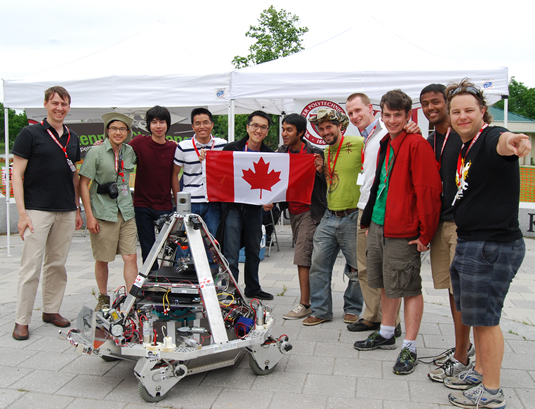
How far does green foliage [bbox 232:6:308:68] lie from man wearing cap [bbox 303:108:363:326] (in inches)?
875

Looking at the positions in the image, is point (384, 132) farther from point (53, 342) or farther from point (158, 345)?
point (53, 342)

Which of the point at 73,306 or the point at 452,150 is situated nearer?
the point at 452,150

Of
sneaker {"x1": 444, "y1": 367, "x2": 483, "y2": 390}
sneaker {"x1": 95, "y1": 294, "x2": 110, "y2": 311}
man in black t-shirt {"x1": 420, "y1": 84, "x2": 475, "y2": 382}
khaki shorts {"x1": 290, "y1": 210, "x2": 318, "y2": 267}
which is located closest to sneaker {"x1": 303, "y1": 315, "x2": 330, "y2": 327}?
khaki shorts {"x1": 290, "y1": 210, "x2": 318, "y2": 267}

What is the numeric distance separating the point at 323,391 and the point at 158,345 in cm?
A: 116

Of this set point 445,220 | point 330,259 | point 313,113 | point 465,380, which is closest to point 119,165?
point 330,259

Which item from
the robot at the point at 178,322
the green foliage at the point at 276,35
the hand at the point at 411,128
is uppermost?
the green foliage at the point at 276,35

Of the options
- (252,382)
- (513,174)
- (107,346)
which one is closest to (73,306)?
(107,346)

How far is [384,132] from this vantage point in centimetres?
415

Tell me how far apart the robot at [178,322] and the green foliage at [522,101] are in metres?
67.1

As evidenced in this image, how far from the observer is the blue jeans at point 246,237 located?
17.0 ft

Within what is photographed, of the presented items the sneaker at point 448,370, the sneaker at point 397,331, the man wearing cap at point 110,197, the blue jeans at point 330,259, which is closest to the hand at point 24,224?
the man wearing cap at point 110,197

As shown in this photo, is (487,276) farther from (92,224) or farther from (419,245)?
(92,224)

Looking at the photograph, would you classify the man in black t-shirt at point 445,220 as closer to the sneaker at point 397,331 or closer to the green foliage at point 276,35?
the sneaker at point 397,331

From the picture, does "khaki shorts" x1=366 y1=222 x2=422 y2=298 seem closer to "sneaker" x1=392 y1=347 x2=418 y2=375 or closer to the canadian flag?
"sneaker" x1=392 y1=347 x2=418 y2=375
